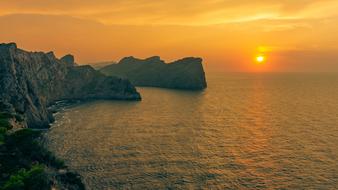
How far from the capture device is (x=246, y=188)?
7612 centimetres

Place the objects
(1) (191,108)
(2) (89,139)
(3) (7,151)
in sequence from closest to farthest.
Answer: (3) (7,151) → (2) (89,139) → (1) (191,108)

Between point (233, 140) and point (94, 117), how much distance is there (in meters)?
67.6

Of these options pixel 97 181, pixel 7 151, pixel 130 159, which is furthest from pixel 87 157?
pixel 7 151

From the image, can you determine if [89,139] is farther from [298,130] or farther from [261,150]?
[298,130]

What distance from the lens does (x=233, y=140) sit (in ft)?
390

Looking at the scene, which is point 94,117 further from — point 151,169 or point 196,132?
point 151,169

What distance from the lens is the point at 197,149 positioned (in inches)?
4141

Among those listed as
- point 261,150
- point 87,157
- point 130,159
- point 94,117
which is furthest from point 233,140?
point 94,117

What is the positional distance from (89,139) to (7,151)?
50.3 metres

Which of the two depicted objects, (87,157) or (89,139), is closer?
(87,157)

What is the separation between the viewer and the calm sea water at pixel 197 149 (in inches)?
3135

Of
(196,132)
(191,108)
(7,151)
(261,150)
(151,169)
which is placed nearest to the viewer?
(7,151)

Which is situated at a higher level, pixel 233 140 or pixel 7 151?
pixel 7 151

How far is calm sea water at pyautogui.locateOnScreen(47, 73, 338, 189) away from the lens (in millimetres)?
79625
